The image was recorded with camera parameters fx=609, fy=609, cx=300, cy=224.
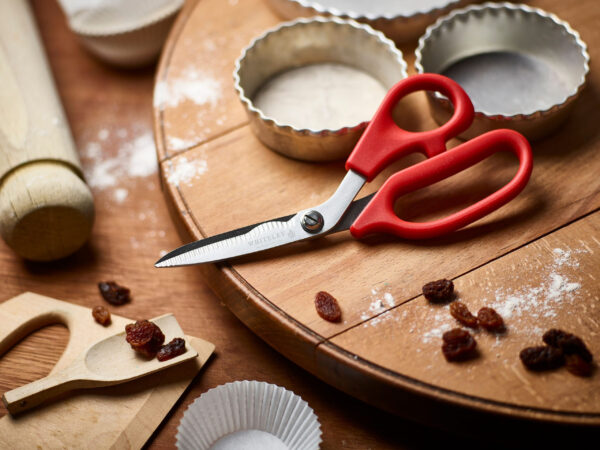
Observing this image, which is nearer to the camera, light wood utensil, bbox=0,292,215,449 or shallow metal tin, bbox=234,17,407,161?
light wood utensil, bbox=0,292,215,449

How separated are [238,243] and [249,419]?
0.24 meters

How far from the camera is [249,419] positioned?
0.81m

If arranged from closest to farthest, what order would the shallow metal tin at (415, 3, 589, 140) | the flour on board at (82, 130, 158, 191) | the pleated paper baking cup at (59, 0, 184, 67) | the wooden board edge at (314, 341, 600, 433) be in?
1. the wooden board edge at (314, 341, 600, 433)
2. the shallow metal tin at (415, 3, 589, 140)
3. the flour on board at (82, 130, 158, 191)
4. the pleated paper baking cup at (59, 0, 184, 67)

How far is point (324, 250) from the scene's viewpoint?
2.93 ft

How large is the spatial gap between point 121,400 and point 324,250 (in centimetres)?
36

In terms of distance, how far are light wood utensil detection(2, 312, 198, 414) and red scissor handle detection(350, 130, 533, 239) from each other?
326mm

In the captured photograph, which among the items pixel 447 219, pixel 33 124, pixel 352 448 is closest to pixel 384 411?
pixel 352 448

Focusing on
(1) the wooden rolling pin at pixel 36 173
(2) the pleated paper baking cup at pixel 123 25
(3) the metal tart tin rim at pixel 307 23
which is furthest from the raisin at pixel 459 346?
(2) the pleated paper baking cup at pixel 123 25

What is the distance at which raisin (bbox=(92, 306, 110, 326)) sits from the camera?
94 centimetres

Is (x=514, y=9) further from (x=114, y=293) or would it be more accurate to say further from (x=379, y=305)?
(x=114, y=293)

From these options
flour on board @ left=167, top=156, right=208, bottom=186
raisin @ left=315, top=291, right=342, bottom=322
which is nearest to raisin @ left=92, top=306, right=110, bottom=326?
flour on board @ left=167, top=156, right=208, bottom=186

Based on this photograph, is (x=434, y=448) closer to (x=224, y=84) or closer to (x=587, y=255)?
(x=587, y=255)

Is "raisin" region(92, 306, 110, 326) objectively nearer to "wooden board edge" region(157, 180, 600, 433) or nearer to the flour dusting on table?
"wooden board edge" region(157, 180, 600, 433)

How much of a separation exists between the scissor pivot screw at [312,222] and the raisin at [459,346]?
0.23 m
